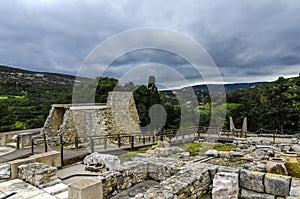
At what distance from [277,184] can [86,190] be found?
3252 mm

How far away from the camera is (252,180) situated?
12.5ft

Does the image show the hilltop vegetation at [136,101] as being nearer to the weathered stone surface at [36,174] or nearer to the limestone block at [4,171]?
the limestone block at [4,171]

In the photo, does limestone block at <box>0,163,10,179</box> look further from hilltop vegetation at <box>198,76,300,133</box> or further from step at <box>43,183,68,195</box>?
hilltop vegetation at <box>198,76,300,133</box>

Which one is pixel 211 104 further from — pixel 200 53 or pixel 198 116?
pixel 200 53

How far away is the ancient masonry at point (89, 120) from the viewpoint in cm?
1126

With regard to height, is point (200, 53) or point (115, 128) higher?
point (200, 53)

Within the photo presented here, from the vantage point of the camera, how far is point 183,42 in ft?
37.5

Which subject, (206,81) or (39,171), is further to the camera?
(206,81)

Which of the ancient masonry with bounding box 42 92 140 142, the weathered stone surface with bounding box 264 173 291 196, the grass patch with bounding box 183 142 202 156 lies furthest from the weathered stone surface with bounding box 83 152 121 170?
the ancient masonry with bounding box 42 92 140 142

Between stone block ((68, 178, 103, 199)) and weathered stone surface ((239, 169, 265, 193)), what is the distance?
2702 millimetres

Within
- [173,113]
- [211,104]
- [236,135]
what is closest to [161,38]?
[236,135]

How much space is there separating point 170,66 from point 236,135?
7044 millimetres

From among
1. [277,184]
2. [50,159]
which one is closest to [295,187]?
[277,184]

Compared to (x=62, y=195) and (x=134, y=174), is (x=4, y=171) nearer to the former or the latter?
(x=62, y=195)
